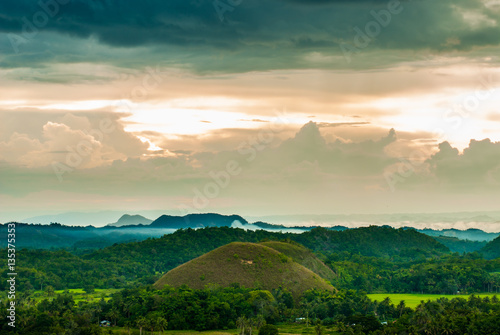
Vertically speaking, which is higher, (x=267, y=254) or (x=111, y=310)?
(x=267, y=254)

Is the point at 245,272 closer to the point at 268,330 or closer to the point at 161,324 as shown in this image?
the point at 161,324

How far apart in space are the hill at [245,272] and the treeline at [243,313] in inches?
320

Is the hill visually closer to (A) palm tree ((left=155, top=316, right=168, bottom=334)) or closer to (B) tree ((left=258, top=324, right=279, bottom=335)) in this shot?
(A) palm tree ((left=155, top=316, right=168, bottom=334))

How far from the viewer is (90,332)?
98.8 m

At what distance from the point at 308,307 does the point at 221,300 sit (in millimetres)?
21449

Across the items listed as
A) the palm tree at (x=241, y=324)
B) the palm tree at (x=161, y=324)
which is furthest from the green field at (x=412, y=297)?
the palm tree at (x=161, y=324)

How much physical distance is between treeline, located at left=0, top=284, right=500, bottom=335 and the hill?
8.13m

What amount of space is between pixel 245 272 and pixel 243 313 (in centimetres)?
3632

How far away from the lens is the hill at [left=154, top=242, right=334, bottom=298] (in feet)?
506

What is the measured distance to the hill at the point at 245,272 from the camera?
15412cm

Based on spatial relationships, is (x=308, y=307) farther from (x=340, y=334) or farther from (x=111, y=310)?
(x=111, y=310)

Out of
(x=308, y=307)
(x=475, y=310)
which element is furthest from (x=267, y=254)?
(x=475, y=310)

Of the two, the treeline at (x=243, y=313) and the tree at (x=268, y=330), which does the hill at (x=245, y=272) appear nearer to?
the treeline at (x=243, y=313)

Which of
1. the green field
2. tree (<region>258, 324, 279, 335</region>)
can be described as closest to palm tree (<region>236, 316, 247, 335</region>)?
tree (<region>258, 324, 279, 335</region>)
